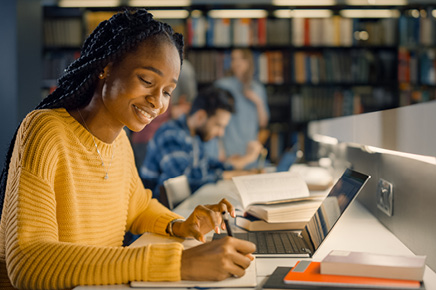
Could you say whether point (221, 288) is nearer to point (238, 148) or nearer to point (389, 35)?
point (238, 148)

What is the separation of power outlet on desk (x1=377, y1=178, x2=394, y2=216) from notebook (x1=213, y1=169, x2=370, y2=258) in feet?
0.79

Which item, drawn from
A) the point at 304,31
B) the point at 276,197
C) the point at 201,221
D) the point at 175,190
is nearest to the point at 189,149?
the point at 175,190

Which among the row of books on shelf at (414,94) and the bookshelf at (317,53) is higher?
the bookshelf at (317,53)

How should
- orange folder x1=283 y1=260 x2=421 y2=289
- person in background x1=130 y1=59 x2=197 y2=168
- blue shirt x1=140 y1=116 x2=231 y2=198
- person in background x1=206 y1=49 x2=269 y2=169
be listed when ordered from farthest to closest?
person in background x1=206 y1=49 x2=269 y2=169
person in background x1=130 y1=59 x2=197 y2=168
blue shirt x1=140 y1=116 x2=231 y2=198
orange folder x1=283 y1=260 x2=421 y2=289

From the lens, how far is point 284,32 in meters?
4.39

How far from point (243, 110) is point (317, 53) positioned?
0.98 m

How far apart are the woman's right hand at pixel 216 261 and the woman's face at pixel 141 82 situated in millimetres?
400

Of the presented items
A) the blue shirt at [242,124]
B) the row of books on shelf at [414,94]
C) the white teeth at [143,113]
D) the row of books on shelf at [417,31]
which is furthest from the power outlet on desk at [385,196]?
the row of books on shelf at [417,31]

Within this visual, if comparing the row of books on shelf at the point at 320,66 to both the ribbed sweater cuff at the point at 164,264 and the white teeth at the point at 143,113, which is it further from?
the ribbed sweater cuff at the point at 164,264

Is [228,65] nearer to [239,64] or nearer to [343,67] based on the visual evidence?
[239,64]

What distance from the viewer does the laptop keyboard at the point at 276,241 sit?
1.02 metres

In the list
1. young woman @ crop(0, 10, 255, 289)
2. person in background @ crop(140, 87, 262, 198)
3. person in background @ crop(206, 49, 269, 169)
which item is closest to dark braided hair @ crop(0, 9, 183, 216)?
young woman @ crop(0, 10, 255, 289)

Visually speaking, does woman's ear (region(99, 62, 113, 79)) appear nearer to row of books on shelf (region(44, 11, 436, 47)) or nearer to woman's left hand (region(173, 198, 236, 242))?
woman's left hand (region(173, 198, 236, 242))

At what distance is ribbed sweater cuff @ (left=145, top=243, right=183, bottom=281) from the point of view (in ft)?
2.58
